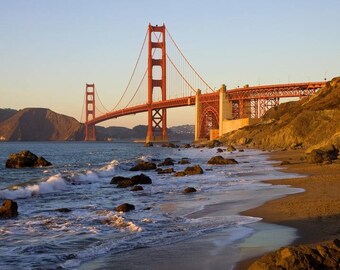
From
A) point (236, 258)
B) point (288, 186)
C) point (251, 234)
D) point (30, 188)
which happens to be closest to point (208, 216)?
point (251, 234)

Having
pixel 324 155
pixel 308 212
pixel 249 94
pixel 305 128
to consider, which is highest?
pixel 249 94

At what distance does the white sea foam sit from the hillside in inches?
847

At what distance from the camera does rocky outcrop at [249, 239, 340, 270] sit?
5.38 meters

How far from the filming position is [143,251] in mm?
7473

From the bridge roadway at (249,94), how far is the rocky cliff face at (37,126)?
86605 mm

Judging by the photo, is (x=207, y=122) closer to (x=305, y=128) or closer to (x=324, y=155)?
(x=305, y=128)

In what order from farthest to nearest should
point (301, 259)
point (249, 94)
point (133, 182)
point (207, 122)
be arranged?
point (207, 122)
point (249, 94)
point (133, 182)
point (301, 259)

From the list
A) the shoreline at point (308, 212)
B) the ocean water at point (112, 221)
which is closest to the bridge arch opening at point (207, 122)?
the ocean water at point (112, 221)

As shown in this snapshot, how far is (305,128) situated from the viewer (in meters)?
50.2

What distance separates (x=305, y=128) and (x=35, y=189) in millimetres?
36975

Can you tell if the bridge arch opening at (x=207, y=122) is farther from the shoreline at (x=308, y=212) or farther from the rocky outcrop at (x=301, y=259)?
the rocky outcrop at (x=301, y=259)

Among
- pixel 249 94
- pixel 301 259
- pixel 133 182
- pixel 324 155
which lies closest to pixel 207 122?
pixel 249 94

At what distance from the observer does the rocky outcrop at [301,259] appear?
538 cm

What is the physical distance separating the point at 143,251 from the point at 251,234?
1.97 m
